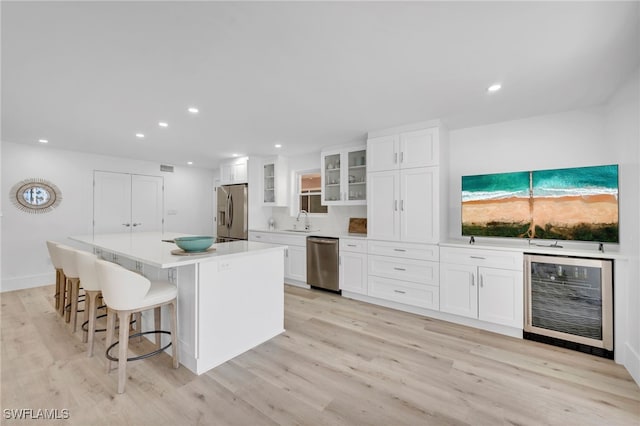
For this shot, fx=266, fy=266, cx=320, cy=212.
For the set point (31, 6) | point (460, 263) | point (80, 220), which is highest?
point (31, 6)

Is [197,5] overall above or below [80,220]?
above

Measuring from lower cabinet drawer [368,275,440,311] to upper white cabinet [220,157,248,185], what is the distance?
3.46 metres

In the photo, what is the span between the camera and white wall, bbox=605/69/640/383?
2.13 meters

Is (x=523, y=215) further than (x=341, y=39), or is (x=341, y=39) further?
(x=523, y=215)

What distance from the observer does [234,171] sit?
582 centimetres

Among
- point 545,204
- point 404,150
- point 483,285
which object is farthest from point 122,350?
A: point 545,204

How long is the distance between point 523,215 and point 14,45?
4.66 m

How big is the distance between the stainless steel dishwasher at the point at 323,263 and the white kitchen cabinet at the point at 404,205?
72cm

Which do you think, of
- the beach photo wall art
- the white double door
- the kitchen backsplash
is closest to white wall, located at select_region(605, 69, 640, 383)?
the beach photo wall art

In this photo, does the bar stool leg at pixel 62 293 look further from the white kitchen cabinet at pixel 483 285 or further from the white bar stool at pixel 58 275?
the white kitchen cabinet at pixel 483 285

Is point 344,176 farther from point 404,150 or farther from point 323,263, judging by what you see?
point 323,263

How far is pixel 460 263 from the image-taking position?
3.12m

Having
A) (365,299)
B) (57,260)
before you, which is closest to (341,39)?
(365,299)

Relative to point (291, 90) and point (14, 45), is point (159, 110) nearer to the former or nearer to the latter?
point (14, 45)
